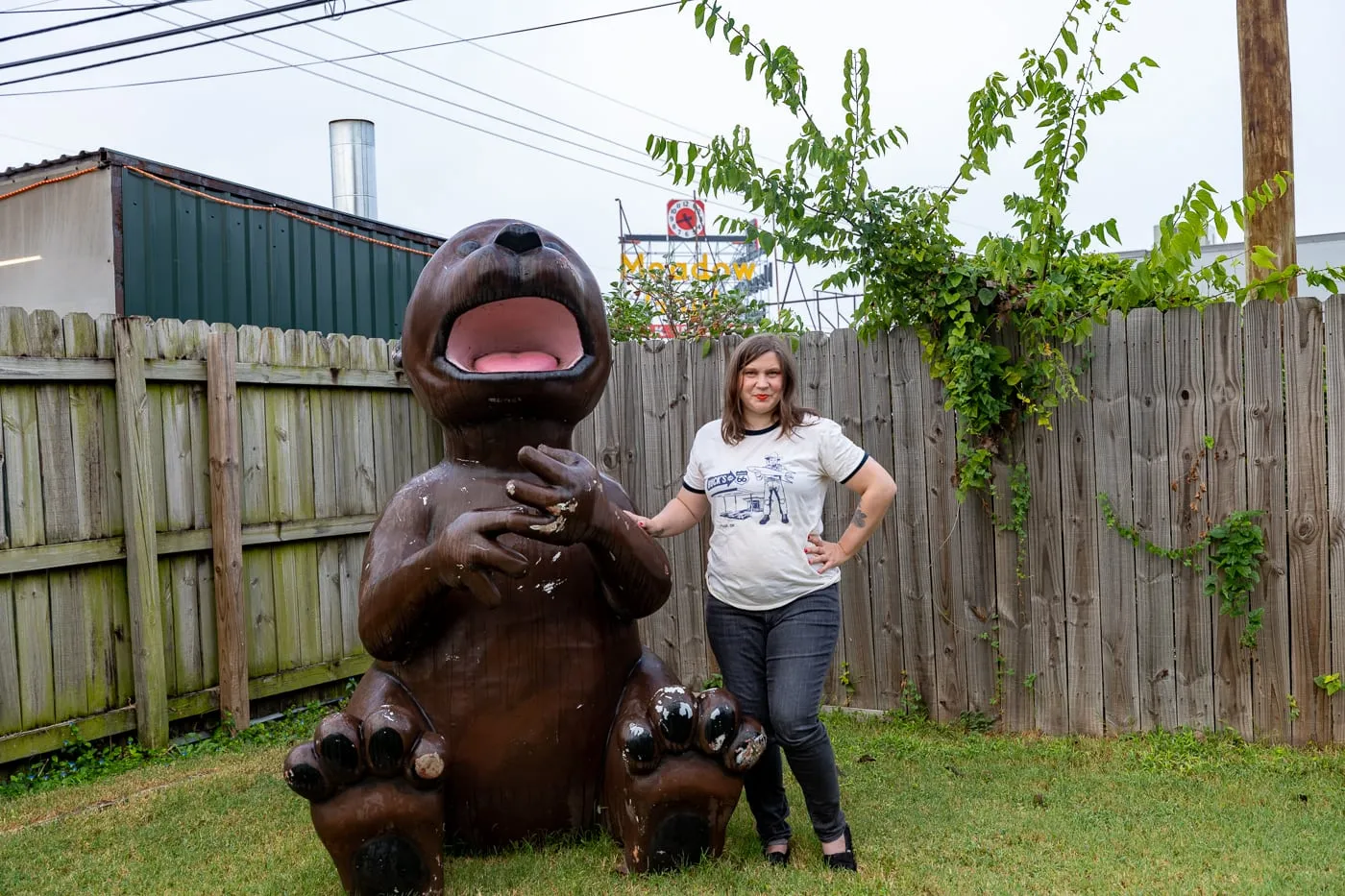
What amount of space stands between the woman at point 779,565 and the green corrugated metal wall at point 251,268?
13.1 feet

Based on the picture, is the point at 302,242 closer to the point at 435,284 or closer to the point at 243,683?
the point at 243,683

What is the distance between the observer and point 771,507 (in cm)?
306

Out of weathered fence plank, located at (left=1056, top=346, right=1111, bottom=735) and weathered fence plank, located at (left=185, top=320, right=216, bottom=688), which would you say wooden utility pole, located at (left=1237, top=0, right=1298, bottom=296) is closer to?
weathered fence plank, located at (left=1056, top=346, right=1111, bottom=735)

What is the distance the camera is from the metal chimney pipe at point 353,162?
10453 millimetres

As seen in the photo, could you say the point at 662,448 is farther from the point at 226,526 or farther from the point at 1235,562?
the point at 1235,562

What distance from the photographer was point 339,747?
2.67 meters

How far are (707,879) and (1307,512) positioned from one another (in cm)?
262

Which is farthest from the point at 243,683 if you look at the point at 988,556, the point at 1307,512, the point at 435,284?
the point at 1307,512

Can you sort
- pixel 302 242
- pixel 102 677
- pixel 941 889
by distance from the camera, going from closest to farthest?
1. pixel 941 889
2. pixel 102 677
3. pixel 302 242

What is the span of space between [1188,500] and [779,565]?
1993 mm

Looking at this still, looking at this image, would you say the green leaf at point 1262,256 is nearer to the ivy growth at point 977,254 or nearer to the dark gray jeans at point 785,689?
the ivy growth at point 977,254

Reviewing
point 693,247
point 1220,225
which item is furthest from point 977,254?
point 693,247

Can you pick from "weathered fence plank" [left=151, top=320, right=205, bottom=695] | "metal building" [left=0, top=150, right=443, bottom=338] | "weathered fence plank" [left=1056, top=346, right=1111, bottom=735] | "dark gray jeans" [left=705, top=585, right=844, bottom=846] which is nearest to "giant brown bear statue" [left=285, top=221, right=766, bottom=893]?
"dark gray jeans" [left=705, top=585, right=844, bottom=846]

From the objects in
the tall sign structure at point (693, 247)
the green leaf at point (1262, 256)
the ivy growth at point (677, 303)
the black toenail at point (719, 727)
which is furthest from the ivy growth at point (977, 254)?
the tall sign structure at point (693, 247)
